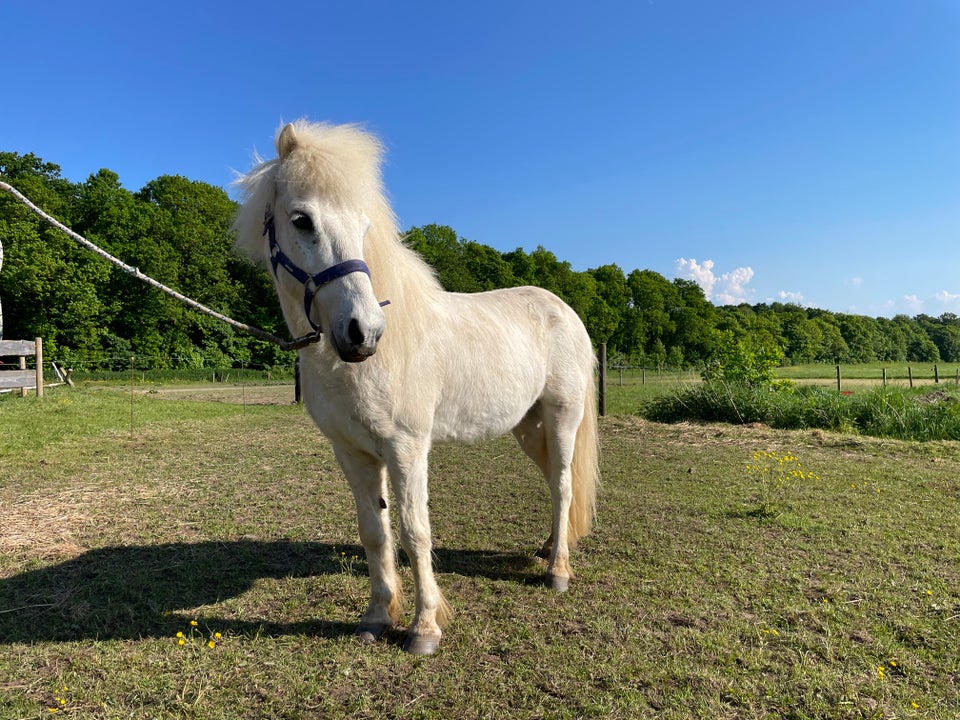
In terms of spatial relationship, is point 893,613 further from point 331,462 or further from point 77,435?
point 77,435

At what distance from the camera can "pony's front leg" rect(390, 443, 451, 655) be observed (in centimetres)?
244

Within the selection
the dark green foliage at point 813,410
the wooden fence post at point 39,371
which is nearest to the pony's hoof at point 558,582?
the dark green foliage at point 813,410

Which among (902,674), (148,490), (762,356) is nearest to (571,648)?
(902,674)

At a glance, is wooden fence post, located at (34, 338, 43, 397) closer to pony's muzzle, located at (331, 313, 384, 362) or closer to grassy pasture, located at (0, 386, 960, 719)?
grassy pasture, located at (0, 386, 960, 719)

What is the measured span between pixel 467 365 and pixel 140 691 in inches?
83.6

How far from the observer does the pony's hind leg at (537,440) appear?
144 inches

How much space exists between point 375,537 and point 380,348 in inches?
43.4

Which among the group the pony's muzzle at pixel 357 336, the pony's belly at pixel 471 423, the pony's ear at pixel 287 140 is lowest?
the pony's belly at pixel 471 423

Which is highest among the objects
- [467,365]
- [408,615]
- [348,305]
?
[348,305]

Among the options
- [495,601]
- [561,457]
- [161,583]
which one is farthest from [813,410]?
[161,583]

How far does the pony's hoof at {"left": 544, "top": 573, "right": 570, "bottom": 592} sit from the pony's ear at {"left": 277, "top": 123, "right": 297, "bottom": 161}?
2.90 metres

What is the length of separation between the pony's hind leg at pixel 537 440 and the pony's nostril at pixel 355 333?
1.98 metres

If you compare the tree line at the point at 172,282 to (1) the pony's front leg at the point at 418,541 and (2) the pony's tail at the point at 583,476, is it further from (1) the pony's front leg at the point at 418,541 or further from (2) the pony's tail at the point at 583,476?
(1) the pony's front leg at the point at 418,541

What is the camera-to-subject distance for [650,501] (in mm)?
5156
